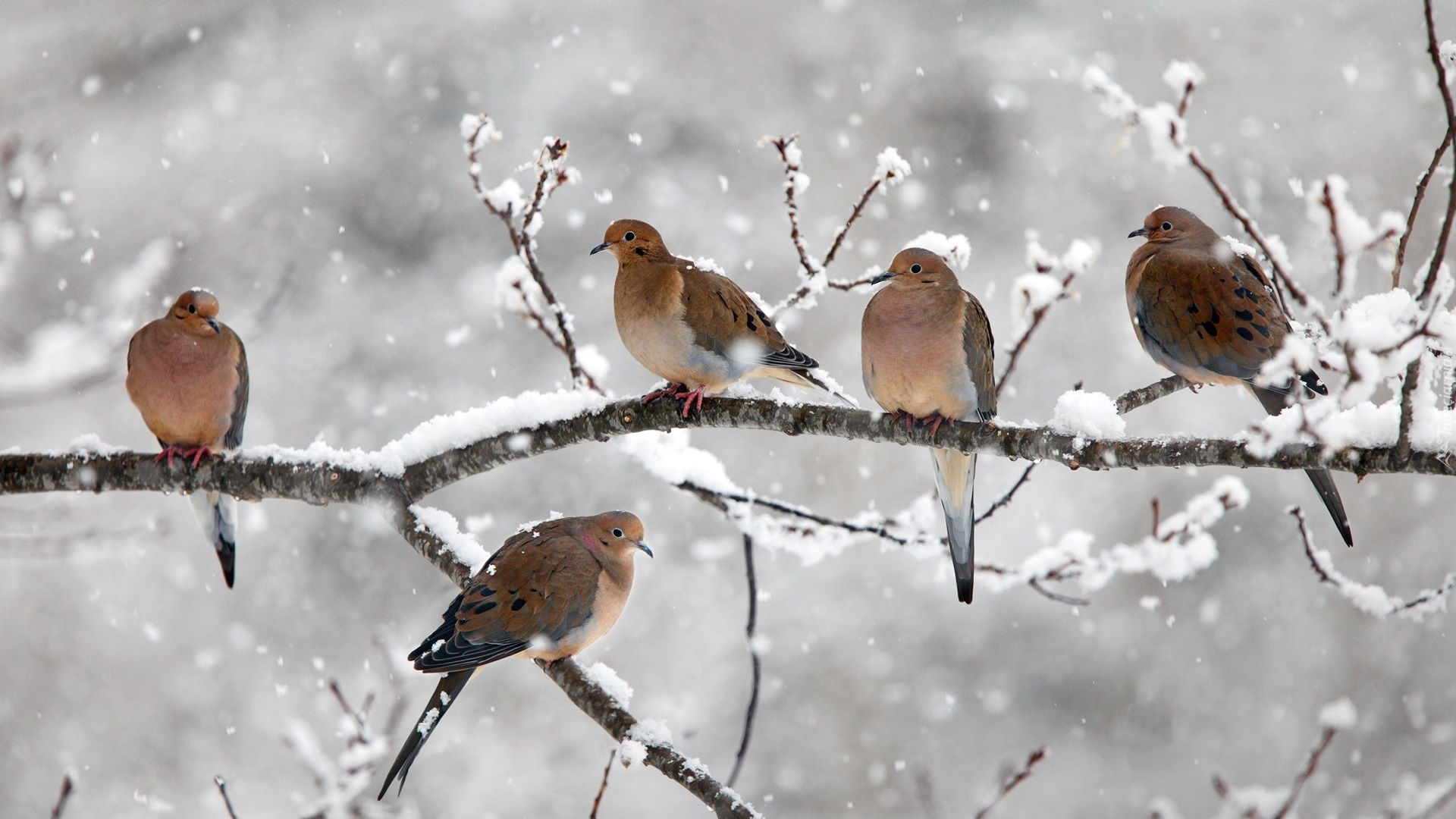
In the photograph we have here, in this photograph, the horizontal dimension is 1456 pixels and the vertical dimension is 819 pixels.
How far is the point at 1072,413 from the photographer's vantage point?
228cm

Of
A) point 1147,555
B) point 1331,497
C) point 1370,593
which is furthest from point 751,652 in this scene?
point 1147,555

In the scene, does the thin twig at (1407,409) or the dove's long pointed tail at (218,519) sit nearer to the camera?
the thin twig at (1407,409)

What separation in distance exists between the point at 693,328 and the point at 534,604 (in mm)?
926

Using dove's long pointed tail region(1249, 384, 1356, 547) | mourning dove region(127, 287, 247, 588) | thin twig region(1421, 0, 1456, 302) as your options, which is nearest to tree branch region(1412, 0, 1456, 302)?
thin twig region(1421, 0, 1456, 302)

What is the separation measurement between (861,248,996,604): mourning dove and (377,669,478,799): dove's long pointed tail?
1399 millimetres

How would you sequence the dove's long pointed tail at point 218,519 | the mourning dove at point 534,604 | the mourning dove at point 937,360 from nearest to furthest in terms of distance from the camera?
the mourning dove at point 534,604
the mourning dove at point 937,360
the dove's long pointed tail at point 218,519

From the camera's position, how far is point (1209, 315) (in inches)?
130

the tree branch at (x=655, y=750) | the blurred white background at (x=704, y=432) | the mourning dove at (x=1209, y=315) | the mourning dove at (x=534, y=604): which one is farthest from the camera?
the blurred white background at (x=704, y=432)

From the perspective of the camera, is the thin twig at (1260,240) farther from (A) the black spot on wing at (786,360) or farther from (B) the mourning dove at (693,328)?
(A) the black spot on wing at (786,360)

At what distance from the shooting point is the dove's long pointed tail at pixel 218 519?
3.65m

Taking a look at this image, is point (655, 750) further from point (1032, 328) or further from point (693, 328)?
point (1032, 328)

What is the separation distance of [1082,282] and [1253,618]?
3172mm

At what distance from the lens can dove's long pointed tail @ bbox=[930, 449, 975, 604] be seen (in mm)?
3299

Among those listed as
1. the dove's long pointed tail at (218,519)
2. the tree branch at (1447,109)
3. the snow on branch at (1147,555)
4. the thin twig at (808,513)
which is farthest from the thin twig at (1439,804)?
the dove's long pointed tail at (218,519)
